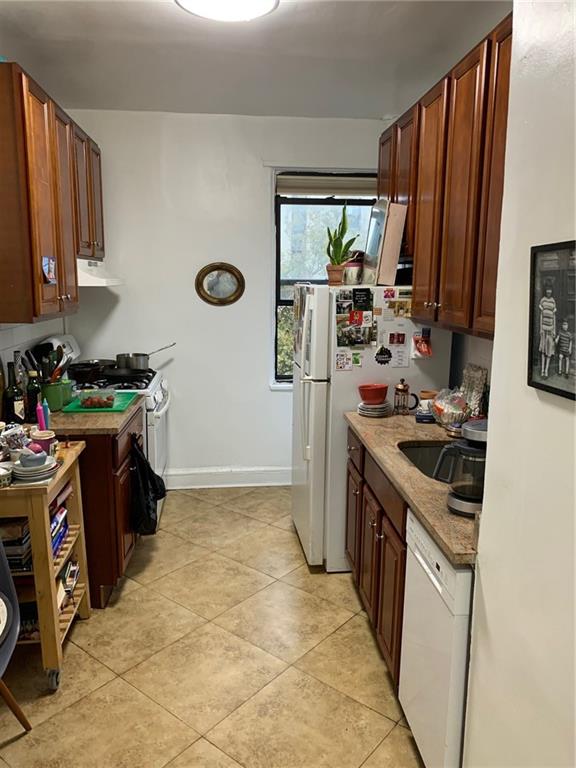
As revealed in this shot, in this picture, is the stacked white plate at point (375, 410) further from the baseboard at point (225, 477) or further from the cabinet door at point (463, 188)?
the baseboard at point (225, 477)

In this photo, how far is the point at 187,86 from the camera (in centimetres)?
323

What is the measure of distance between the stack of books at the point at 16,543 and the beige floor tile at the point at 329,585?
1334 mm

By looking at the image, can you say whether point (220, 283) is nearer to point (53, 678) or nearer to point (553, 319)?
point (53, 678)

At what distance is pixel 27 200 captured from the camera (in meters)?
2.30

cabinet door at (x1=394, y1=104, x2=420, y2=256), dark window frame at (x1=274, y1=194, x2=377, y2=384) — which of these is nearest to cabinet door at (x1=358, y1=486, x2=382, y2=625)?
cabinet door at (x1=394, y1=104, x2=420, y2=256)

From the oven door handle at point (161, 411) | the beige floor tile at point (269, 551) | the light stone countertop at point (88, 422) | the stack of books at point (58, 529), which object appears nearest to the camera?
the stack of books at point (58, 529)

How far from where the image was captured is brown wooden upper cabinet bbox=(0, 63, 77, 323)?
225 centimetres

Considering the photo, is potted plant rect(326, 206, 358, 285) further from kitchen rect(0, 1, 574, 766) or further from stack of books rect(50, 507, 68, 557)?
stack of books rect(50, 507, 68, 557)

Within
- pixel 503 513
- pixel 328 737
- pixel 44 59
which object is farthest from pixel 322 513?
pixel 44 59

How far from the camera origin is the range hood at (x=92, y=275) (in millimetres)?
3092

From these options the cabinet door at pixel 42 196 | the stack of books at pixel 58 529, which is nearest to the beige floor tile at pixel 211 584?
the stack of books at pixel 58 529

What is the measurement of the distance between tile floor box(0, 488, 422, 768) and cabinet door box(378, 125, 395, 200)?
6.92 feet

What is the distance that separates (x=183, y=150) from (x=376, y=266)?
1793 mm

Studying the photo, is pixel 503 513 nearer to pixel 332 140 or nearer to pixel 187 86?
pixel 187 86
